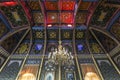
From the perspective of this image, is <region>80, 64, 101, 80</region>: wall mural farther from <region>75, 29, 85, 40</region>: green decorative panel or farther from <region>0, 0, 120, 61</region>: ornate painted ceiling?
<region>75, 29, 85, 40</region>: green decorative panel

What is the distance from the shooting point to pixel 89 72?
959 cm

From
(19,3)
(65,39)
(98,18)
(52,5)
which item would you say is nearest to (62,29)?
(65,39)

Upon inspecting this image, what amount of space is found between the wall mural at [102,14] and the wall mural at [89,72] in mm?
2900

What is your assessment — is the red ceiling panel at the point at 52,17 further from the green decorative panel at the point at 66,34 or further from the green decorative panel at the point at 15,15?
the green decorative panel at the point at 15,15

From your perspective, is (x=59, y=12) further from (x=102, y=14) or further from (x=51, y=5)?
(x=102, y=14)

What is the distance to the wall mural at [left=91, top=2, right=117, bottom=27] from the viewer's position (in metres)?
10.1

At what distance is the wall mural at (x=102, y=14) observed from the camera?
10098 millimetres

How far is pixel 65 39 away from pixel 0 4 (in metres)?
4.73

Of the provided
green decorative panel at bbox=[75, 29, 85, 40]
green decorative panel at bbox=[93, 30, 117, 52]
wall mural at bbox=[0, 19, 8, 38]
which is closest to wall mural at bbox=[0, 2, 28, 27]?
wall mural at bbox=[0, 19, 8, 38]

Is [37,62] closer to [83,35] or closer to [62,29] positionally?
[62,29]

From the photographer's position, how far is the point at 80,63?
10.2 m

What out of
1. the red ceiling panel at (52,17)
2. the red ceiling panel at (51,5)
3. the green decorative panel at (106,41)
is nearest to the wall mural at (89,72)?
the green decorative panel at (106,41)

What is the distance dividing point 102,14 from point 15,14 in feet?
17.7

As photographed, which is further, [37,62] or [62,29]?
[62,29]
